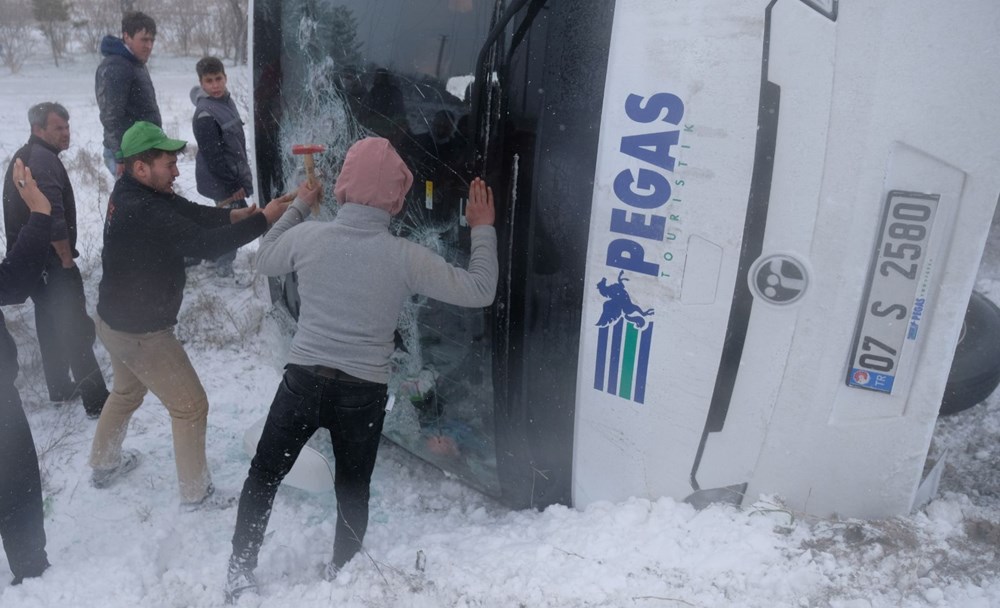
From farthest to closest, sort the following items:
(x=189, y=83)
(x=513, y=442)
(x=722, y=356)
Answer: (x=189, y=83), (x=513, y=442), (x=722, y=356)

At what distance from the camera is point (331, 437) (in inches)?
99.9

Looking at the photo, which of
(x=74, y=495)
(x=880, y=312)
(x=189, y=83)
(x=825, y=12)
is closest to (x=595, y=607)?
(x=880, y=312)

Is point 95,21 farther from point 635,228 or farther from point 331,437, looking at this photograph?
point 635,228

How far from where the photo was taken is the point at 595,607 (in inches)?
86.1

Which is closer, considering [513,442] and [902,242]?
[902,242]

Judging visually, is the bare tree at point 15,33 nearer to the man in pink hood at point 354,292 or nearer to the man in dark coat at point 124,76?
the man in dark coat at point 124,76

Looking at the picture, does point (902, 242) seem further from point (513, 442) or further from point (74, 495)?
point (74, 495)

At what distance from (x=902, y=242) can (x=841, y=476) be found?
0.77 metres

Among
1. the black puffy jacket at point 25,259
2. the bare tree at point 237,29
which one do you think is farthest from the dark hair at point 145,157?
the bare tree at point 237,29

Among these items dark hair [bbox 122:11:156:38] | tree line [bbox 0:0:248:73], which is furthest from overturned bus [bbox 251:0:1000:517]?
tree line [bbox 0:0:248:73]

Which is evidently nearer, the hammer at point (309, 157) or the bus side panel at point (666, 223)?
the bus side panel at point (666, 223)

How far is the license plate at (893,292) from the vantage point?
1.94m

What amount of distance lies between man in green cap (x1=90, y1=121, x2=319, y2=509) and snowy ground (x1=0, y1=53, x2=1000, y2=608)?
313 millimetres

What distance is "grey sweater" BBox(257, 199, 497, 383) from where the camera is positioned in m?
2.31
